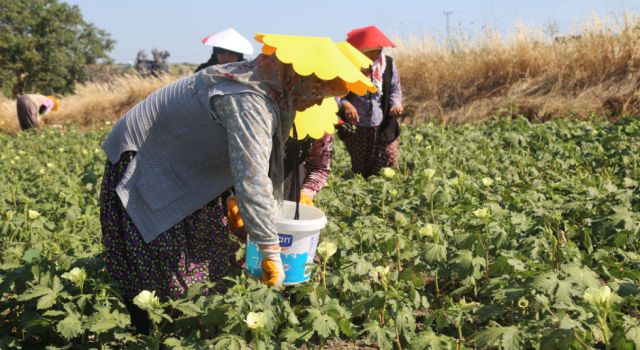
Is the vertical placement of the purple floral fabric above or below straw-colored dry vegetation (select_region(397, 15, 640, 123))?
above

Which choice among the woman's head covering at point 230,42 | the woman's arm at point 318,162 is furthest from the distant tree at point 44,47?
the woman's arm at point 318,162

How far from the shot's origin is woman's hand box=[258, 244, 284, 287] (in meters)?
2.12

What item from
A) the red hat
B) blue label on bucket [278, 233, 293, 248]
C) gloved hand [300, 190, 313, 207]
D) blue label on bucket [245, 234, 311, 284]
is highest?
the red hat

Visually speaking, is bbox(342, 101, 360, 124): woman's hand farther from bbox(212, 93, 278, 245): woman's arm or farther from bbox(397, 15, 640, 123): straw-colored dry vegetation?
bbox(397, 15, 640, 123): straw-colored dry vegetation

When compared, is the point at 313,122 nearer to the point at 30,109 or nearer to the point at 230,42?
the point at 230,42

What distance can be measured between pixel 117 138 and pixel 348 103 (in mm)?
2789

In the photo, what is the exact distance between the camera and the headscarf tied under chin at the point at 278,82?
7.02 ft

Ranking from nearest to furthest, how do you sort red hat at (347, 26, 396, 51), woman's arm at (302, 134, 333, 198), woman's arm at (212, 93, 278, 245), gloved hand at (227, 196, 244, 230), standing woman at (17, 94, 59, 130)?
woman's arm at (212, 93, 278, 245), gloved hand at (227, 196, 244, 230), woman's arm at (302, 134, 333, 198), red hat at (347, 26, 396, 51), standing woman at (17, 94, 59, 130)

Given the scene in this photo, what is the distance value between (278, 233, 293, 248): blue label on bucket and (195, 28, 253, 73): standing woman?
3189mm

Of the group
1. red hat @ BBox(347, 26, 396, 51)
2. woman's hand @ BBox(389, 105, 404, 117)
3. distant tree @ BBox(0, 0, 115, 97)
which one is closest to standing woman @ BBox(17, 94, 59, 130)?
woman's hand @ BBox(389, 105, 404, 117)

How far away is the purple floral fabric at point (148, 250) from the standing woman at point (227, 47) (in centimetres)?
295

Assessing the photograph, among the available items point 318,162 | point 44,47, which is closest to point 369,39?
point 318,162

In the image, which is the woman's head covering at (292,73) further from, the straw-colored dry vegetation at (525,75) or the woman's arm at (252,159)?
the straw-colored dry vegetation at (525,75)

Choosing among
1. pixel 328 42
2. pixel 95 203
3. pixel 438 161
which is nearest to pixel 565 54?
pixel 438 161
